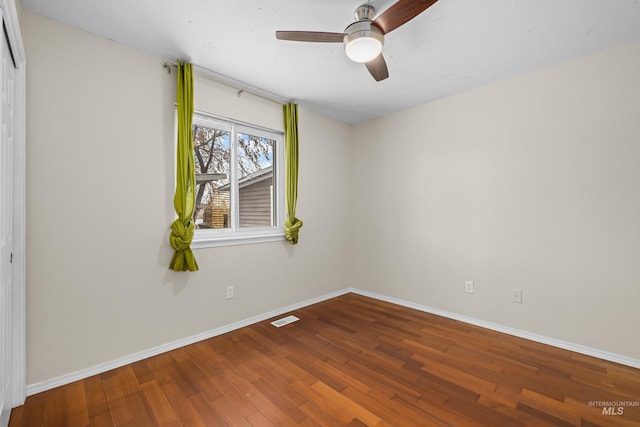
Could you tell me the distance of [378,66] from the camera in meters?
2.04

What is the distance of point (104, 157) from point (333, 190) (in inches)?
99.8

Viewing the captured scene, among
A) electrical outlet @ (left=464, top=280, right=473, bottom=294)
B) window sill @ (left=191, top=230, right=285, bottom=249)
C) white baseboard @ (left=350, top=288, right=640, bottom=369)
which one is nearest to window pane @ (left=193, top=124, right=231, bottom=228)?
window sill @ (left=191, top=230, right=285, bottom=249)

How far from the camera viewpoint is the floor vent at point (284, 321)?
293 centimetres

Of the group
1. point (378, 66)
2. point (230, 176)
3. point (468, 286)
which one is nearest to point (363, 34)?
point (378, 66)

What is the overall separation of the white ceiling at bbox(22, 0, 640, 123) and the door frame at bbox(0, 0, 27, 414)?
582 mm

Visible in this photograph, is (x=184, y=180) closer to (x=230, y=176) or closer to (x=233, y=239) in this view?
(x=230, y=176)

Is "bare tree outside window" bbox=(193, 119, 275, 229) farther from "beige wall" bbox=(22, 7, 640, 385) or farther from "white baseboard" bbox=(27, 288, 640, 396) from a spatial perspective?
"white baseboard" bbox=(27, 288, 640, 396)

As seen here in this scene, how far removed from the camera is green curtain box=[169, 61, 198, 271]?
7.73 ft

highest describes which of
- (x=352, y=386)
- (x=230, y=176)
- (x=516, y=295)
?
(x=230, y=176)

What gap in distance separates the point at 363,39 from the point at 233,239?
6.72 ft

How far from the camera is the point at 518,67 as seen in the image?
2.51 meters

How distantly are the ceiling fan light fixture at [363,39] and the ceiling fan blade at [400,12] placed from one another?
0.05 metres

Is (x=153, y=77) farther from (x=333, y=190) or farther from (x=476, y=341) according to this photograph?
(x=476, y=341)

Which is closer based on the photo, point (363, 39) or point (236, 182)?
point (363, 39)
